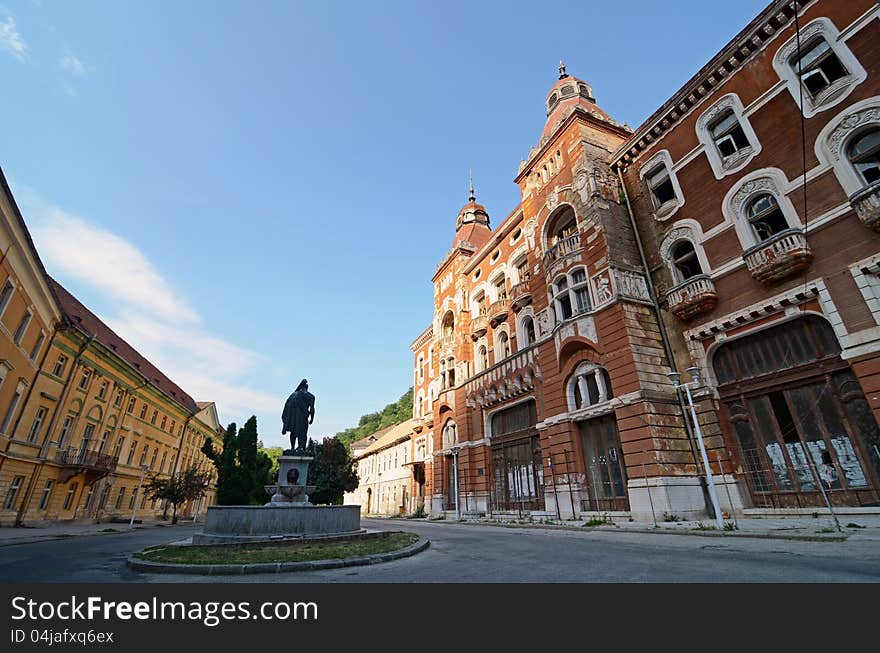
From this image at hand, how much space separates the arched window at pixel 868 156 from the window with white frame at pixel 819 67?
1.71 meters

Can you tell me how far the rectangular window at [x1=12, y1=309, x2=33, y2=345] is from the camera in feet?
65.5

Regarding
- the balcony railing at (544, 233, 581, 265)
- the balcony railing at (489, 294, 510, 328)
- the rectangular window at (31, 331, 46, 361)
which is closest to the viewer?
the rectangular window at (31, 331, 46, 361)

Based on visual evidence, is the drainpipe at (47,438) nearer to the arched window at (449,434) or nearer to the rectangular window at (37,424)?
the rectangular window at (37,424)

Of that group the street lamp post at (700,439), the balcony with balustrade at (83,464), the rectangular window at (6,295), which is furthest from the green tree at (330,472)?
the street lamp post at (700,439)

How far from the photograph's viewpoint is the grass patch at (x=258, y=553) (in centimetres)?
784

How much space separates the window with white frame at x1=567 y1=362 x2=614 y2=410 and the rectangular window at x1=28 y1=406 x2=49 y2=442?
29.7 metres

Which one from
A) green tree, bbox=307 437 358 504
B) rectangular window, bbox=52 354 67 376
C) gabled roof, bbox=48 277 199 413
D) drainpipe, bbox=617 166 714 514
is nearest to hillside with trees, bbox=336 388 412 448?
green tree, bbox=307 437 358 504

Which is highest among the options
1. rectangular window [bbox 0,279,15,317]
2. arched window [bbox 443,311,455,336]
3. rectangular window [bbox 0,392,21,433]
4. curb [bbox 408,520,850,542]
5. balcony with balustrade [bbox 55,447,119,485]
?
arched window [bbox 443,311,455,336]

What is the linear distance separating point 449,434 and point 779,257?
25935 mm

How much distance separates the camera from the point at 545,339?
79.1ft

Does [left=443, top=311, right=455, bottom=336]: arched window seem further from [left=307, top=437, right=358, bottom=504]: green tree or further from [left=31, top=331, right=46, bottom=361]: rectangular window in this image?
[left=31, top=331, right=46, bottom=361]: rectangular window
